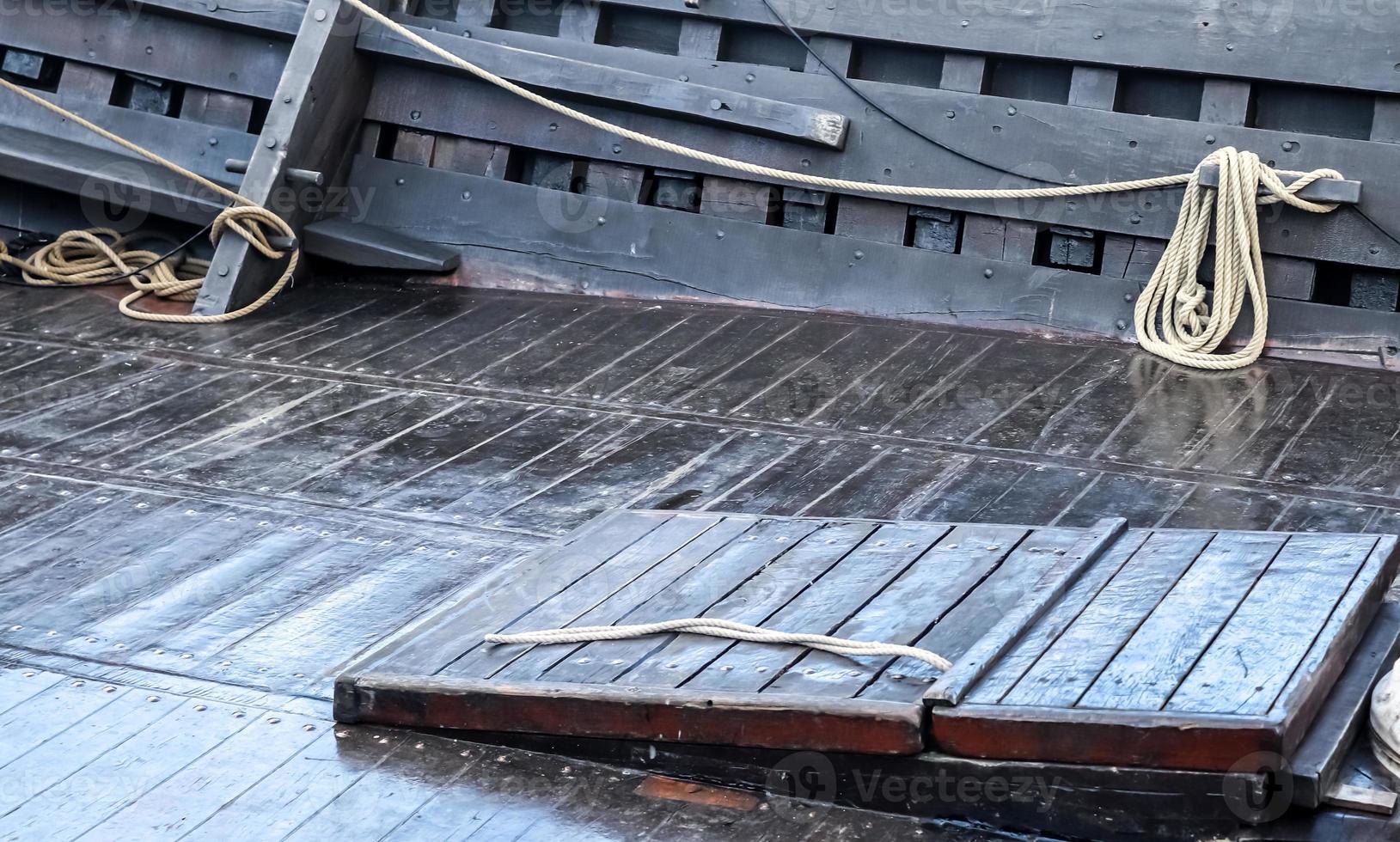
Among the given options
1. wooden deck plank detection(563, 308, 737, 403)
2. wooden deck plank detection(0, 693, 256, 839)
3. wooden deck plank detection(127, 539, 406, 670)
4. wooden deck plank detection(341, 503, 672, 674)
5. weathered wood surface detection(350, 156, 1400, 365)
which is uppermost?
weathered wood surface detection(350, 156, 1400, 365)

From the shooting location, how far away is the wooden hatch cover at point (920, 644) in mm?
2053

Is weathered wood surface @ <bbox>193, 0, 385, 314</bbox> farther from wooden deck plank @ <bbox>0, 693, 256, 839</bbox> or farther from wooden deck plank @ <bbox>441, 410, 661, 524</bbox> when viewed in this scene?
wooden deck plank @ <bbox>0, 693, 256, 839</bbox>

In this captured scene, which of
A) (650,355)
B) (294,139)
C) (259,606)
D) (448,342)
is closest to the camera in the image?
(259,606)

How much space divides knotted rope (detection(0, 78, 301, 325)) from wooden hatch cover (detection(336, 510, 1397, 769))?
2.11 meters

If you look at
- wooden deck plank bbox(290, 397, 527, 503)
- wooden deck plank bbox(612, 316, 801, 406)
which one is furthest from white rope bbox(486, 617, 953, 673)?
wooden deck plank bbox(612, 316, 801, 406)

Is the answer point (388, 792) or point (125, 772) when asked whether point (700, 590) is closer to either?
point (388, 792)

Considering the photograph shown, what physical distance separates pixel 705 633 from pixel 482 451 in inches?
49.7

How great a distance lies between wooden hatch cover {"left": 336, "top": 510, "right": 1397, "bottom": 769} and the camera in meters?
2.05

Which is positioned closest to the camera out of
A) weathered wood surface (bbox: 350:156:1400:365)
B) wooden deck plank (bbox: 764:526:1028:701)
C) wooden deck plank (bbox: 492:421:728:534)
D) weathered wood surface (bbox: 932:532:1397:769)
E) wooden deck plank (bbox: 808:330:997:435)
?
weathered wood surface (bbox: 932:532:1397:769)

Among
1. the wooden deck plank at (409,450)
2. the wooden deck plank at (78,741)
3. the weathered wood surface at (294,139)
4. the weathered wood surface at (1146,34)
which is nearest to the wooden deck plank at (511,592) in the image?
the wooden deck plank at (78,741)

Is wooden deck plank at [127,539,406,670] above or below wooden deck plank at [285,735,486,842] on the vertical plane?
above

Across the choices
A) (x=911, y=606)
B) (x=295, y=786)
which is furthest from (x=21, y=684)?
(x=911, y=606)

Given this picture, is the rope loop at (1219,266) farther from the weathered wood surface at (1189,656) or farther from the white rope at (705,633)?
the white rope at (705,633)

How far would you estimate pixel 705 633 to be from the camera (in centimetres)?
242
